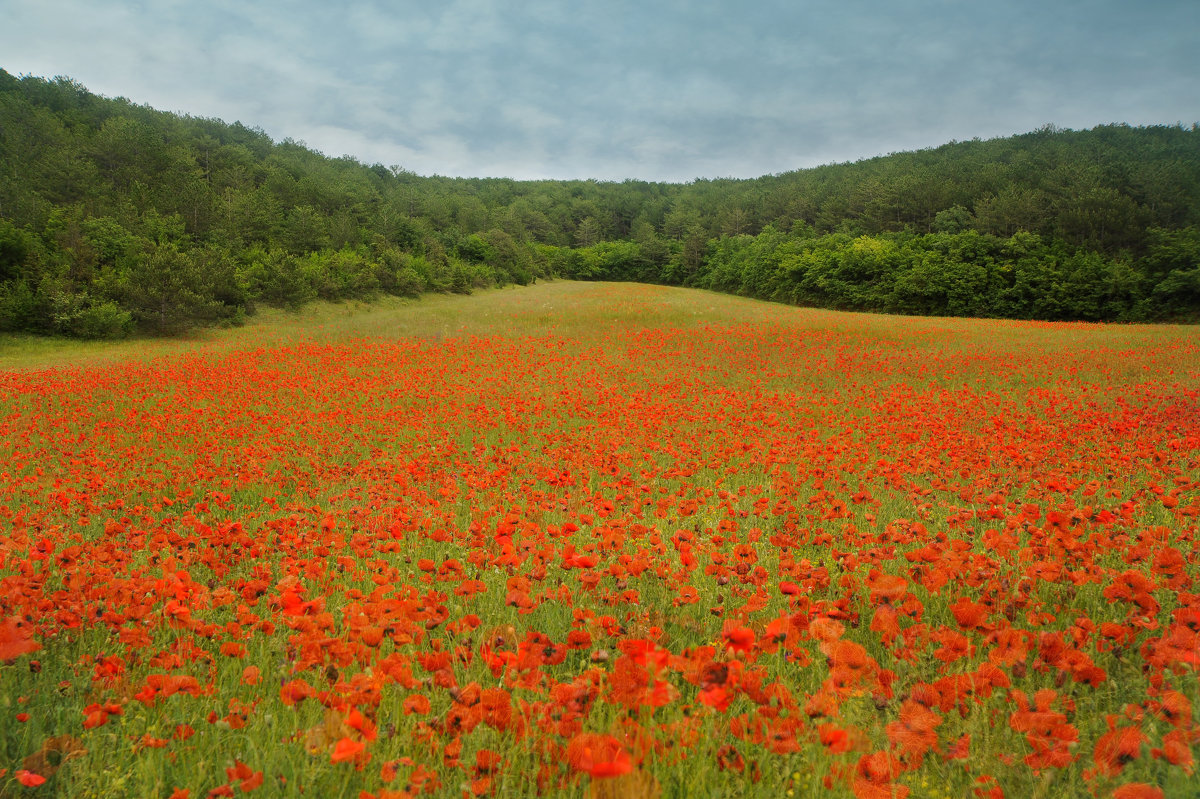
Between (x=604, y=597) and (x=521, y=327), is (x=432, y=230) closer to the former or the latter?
(x=521, y=327)

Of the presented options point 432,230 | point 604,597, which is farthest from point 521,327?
point 432,230

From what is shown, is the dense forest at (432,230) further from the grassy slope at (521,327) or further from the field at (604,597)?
the field at (604,597)

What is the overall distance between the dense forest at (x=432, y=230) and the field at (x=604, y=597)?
18904 mm

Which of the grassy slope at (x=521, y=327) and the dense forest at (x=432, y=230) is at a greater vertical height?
the dense forest at (x=432, y=230)

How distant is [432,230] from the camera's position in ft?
180

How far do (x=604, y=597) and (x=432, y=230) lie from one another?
56840 millimetres

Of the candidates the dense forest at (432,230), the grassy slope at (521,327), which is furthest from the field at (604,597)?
the dense forest at (432,230)

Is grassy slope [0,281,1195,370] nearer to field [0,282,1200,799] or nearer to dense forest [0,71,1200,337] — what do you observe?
dense forest [0,71,1200,337]

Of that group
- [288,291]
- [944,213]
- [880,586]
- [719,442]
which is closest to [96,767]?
[880,586]

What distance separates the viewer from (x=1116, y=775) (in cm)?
159

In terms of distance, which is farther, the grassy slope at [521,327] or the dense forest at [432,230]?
the dense forest at [432,230]

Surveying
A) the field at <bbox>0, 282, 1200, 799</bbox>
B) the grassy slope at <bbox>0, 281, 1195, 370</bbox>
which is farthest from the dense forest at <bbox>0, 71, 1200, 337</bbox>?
the field at <bbox>0, 282, 1200, 799</bbox>

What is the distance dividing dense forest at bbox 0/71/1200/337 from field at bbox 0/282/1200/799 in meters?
18.9

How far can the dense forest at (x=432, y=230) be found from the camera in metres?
25.6
